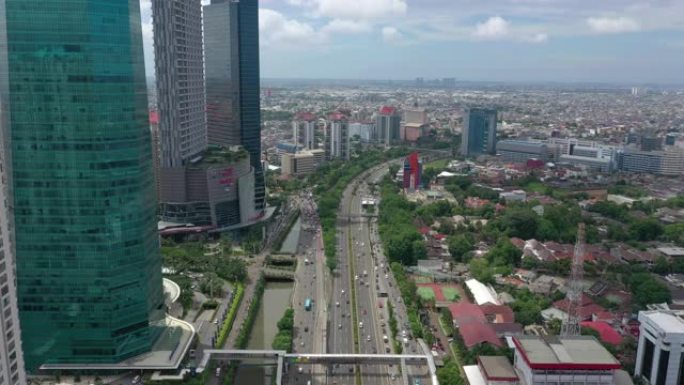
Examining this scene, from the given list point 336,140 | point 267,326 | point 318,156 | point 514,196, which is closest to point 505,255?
point 267,326

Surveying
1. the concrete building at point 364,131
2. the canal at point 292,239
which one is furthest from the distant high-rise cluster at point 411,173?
the concrete building at point 364,131

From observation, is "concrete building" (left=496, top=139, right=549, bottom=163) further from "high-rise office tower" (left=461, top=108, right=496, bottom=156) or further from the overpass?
the overpass

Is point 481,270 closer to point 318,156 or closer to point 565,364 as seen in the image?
point 565,364

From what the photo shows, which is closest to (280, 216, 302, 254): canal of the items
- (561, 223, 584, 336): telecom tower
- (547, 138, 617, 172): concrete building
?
(561, 223, 584, 336): telecom tower

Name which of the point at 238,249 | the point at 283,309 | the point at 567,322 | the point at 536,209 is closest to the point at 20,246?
the point at 283,309

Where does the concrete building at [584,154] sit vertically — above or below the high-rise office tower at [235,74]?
below

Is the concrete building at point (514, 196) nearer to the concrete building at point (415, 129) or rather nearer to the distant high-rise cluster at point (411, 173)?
the distant high-rise cluster at point (411, 173)
